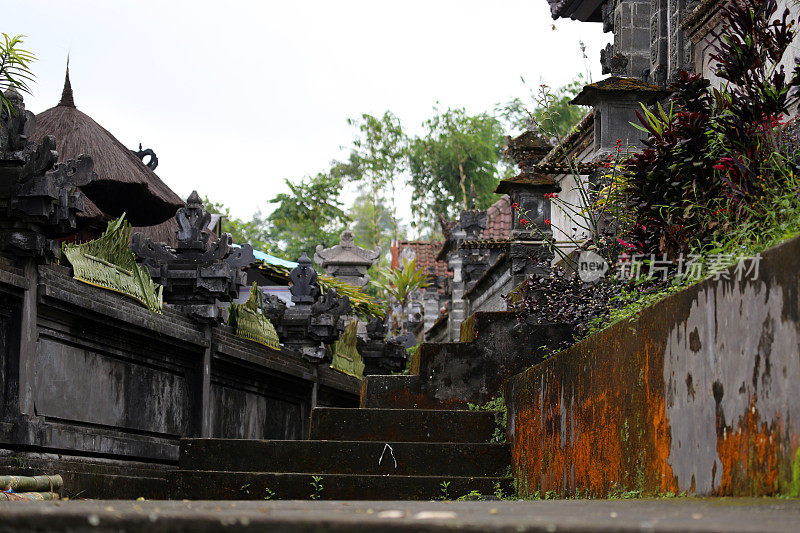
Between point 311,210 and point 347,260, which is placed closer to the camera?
point 347,260

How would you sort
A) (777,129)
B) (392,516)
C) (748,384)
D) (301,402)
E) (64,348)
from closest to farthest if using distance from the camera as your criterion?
(392,516), (748,384), (777,129), (64,348), (301,402)

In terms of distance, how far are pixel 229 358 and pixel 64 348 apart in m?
3.55

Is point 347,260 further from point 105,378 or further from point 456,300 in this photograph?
point 105,378

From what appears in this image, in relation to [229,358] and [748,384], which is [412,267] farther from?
[748,384]

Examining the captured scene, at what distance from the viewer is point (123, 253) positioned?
9352 millimetres

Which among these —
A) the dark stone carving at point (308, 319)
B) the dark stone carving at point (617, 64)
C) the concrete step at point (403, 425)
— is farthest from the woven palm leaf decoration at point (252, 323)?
the dark stone carving at point (617, 64)

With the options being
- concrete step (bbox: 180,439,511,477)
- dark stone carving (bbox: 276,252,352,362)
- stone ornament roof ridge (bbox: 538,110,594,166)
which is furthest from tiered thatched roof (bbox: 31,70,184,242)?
concrete step (bbox: 180,439,511,477)

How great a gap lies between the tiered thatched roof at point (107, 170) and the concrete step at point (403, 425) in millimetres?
6911

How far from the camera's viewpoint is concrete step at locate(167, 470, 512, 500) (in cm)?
794

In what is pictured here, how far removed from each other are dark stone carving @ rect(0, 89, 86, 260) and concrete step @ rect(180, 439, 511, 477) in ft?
7.79

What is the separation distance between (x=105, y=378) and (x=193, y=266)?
1799 mm

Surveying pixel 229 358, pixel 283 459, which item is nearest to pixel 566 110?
pixel 229 358

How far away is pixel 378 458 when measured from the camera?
27.7 feet

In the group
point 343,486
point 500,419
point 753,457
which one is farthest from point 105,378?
point 753,457
